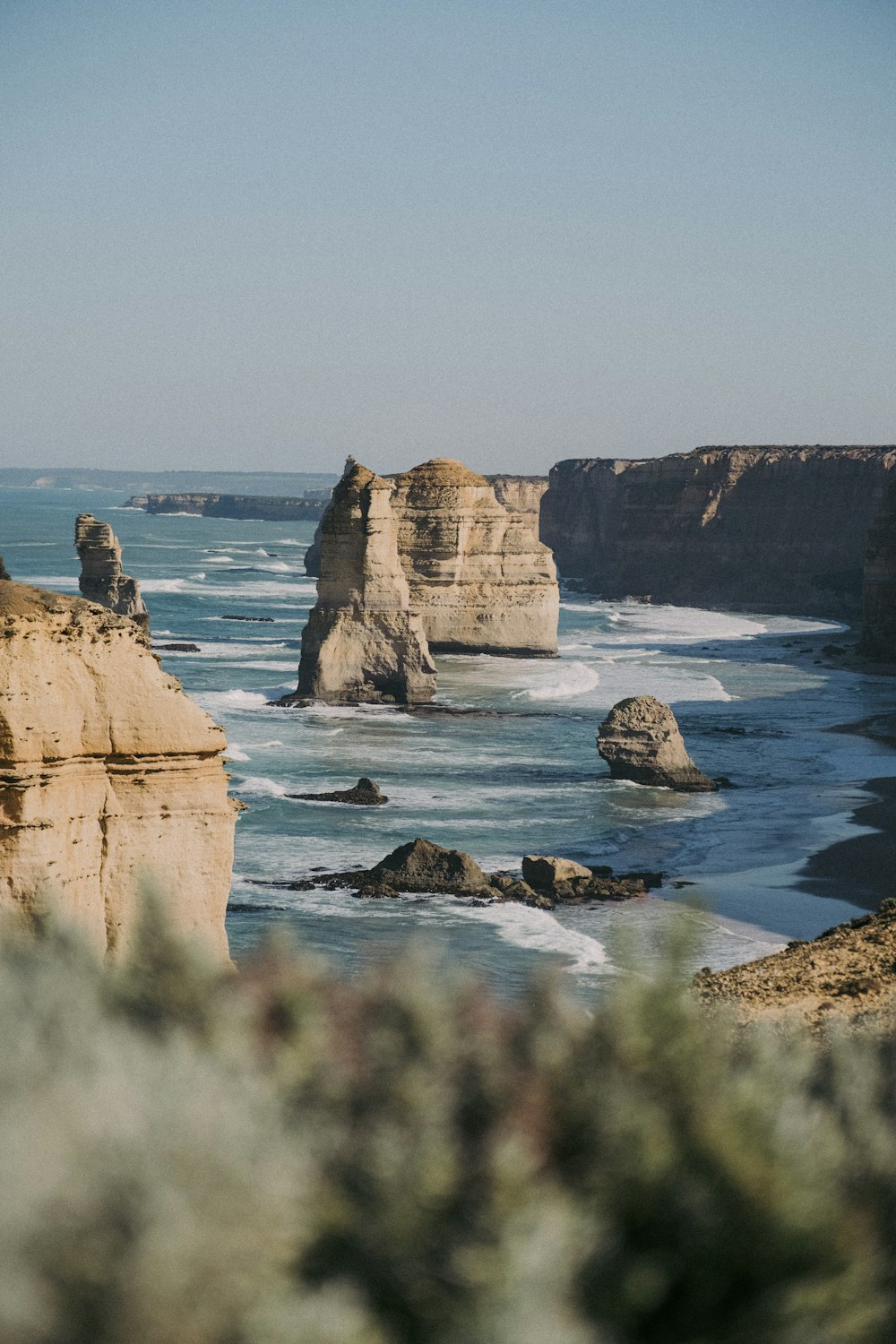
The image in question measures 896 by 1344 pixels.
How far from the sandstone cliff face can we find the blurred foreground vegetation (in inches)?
2704

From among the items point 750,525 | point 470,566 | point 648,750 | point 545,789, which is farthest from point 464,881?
point 750,525

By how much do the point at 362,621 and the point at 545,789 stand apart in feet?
61.9

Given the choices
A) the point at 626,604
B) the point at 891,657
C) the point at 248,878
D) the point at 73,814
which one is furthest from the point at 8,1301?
the point at 626,604

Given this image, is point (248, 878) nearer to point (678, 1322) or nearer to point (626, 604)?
point (678, 1322)

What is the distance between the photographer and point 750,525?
126000 mm

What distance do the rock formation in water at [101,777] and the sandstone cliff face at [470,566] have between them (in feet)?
199

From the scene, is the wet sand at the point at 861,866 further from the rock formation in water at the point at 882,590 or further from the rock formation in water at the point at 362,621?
the rock formation in water at the point at 882,590

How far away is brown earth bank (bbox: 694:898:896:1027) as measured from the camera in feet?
41.4

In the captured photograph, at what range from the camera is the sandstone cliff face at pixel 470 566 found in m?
74.2

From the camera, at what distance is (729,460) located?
129m

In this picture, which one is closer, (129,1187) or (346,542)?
(129,1187)

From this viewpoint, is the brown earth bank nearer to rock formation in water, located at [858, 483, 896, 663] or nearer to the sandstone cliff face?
the sandstone cliff face

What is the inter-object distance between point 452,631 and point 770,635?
30.3m

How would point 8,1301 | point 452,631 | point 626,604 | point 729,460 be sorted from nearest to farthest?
point 8,1301, point 452,631, point 626,604, point 729,460
